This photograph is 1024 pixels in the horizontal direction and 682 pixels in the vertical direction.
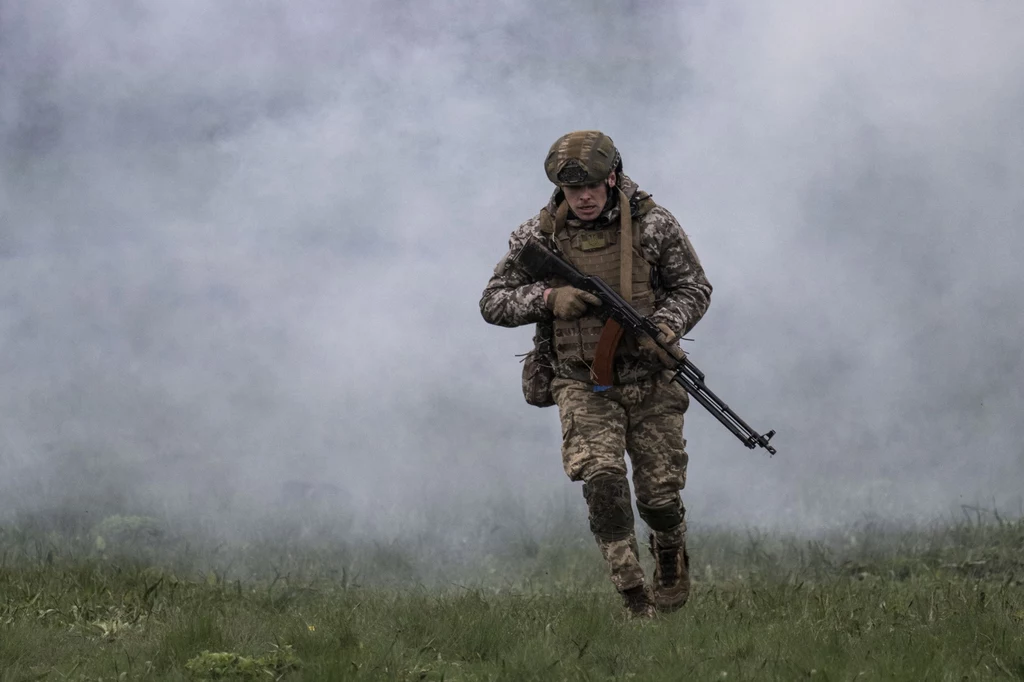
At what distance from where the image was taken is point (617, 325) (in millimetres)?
6668

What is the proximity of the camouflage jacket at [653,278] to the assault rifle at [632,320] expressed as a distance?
0.11 metres

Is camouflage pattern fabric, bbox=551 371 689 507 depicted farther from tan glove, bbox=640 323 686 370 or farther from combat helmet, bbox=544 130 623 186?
combat helmet, bbox=544 130 623 186

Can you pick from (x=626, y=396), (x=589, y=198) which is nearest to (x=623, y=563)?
(x=626, y=396)

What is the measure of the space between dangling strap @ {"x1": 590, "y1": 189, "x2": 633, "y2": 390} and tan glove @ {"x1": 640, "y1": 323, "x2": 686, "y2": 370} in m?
0.13

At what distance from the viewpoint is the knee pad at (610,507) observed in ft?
21.7

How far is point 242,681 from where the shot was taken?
15.6 ft

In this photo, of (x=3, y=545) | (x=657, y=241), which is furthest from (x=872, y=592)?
(x=3, y=545)

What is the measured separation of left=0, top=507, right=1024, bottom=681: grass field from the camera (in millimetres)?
4891

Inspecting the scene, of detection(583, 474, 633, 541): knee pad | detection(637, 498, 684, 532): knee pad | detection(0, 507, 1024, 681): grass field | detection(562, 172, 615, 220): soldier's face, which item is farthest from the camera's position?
detection(637, 498, 684, 532): knee pad

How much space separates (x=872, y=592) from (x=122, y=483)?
5.49 meters

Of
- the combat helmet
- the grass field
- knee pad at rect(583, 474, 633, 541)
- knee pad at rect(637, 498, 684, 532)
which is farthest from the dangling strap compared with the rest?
the grass field

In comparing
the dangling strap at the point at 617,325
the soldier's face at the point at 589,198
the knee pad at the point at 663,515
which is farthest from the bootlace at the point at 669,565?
the soldier's face at the point at 589,198

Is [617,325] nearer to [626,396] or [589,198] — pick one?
[626,396]

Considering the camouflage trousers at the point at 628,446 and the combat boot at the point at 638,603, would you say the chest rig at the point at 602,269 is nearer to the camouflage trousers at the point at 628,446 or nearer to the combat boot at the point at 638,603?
the camouflage trousers at the point at 628,446
